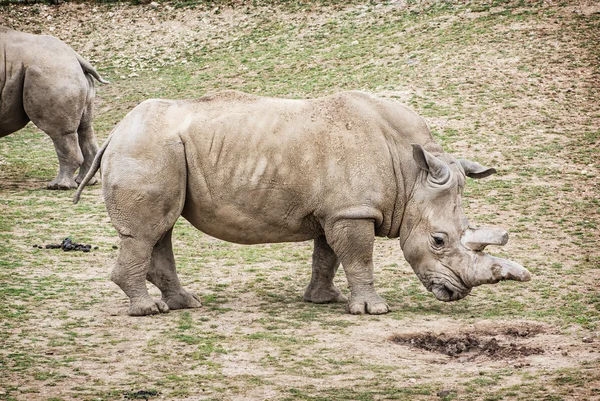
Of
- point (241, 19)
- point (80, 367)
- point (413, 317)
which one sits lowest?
point (241, 19)

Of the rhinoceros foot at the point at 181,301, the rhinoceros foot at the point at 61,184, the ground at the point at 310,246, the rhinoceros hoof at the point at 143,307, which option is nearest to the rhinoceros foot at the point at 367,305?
the ground at the point at 310,246

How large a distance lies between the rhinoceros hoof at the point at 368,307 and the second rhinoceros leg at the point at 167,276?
4.75 ft

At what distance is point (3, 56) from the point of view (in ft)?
48.7

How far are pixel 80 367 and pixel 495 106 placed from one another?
10.4 meters

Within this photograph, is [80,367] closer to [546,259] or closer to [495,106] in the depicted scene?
[546,259]

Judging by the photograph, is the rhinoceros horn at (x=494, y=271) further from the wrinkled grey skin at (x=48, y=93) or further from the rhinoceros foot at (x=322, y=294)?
the wrinkled grey skin at (x=48, y=93)

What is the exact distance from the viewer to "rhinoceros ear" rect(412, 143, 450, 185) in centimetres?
929

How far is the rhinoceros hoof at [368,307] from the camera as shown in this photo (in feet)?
30.9

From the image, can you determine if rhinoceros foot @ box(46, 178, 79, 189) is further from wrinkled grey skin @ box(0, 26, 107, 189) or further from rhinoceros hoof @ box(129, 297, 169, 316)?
rhinoceros hoof @ box(129, 297, 169, 316)

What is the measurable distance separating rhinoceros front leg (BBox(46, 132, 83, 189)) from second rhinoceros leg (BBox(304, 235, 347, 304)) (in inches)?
240

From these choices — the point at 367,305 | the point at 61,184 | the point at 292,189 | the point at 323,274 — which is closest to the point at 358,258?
the point at 367,305

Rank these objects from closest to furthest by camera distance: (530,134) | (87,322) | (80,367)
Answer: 1. (80,367)
2. (87,322)
3. (530,134)

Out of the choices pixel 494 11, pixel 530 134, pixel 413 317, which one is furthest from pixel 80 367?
pixel 494 11

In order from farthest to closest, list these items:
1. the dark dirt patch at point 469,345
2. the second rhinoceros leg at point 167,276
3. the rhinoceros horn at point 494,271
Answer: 1. the second rhinoceros leg at point 167,276
2. the rhinoceros horn at point 494,271
3. the dark dirt patch at point 469,345
